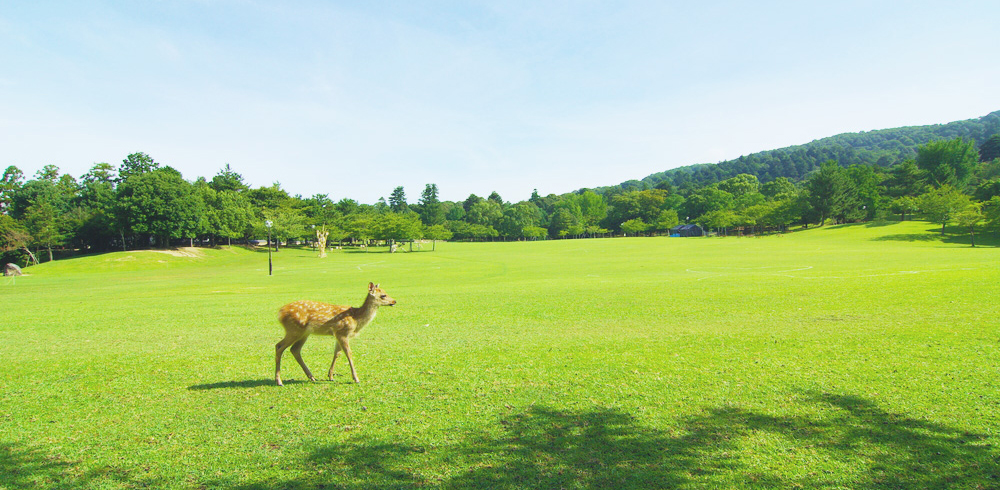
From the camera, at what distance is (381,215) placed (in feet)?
317

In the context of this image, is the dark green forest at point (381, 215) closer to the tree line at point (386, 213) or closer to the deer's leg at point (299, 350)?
the tree line at point (386, 213)

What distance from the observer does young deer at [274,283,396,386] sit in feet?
21.5

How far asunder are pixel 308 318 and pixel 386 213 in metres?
97.3

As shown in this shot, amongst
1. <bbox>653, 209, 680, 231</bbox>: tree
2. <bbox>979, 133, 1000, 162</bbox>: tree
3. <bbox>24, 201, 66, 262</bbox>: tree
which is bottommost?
<bbox>653, 209, 680, 231</bbox>: tree

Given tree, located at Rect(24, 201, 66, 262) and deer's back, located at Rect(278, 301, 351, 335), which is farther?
tree, located at Rect(24, 201, 66, 262)

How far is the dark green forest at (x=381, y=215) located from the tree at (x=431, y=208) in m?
14.2

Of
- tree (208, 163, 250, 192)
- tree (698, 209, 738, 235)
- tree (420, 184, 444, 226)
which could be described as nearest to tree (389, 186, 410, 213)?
tree (420, 184, 444, 226)

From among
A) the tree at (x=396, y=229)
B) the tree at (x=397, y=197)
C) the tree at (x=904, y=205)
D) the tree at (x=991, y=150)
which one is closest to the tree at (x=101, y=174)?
the tree at (x=396, y=229)

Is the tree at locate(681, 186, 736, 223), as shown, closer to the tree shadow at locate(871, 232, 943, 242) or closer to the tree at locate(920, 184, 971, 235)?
the tree at locate(920, 184, 971, 235)

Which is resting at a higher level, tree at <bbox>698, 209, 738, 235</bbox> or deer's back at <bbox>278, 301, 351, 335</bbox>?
tree at <bbox>698, 209, 738, 235</bbox>

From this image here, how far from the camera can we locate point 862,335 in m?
9.00

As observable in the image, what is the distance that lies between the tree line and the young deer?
34891mm

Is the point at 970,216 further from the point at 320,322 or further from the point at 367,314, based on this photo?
the point at 320,322

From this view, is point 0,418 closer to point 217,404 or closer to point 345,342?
point 217,404
